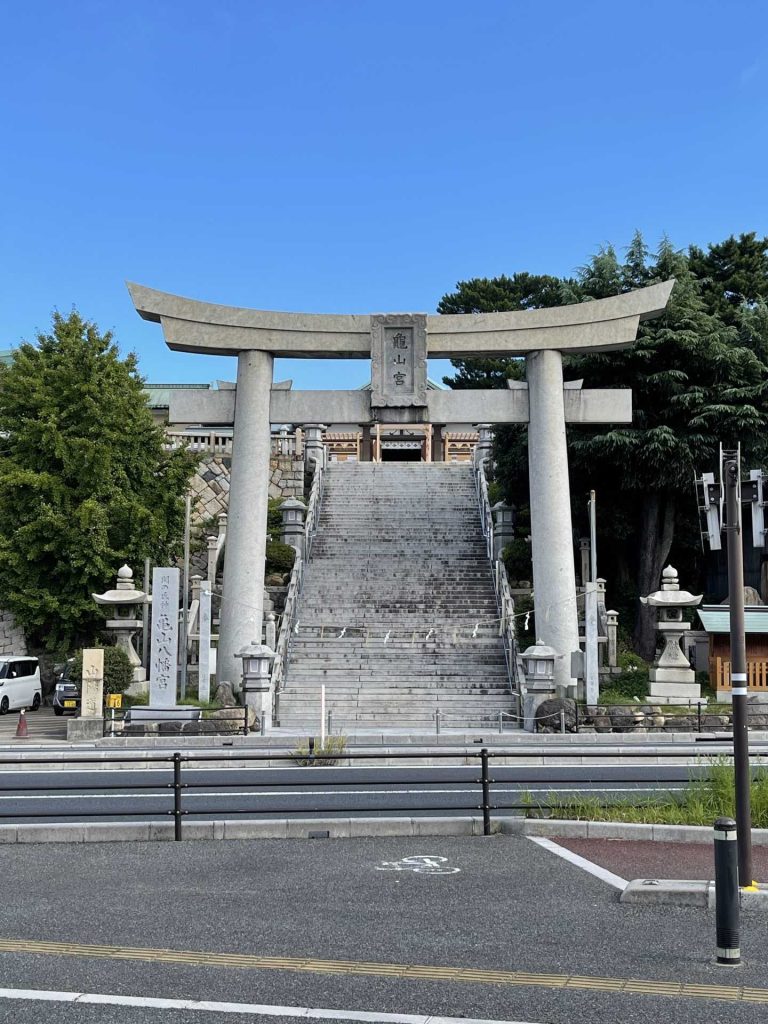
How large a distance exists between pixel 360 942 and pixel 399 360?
2061 cm

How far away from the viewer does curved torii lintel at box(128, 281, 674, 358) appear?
26.2m

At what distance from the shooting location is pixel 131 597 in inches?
1030

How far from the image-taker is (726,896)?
6.61m

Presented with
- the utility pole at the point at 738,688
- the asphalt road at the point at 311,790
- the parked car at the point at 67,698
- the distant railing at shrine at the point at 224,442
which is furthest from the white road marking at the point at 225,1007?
the distant railing at shrine at the point at 224,442

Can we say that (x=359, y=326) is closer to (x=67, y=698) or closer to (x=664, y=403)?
(x=664, y=403)

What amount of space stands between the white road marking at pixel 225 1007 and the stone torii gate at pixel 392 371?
1974cm

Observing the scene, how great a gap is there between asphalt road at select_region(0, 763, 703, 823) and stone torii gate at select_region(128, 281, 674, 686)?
9615 millimetres

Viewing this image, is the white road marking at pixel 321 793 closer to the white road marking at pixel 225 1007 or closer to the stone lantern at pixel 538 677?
the white road marking at pixel 225 1007

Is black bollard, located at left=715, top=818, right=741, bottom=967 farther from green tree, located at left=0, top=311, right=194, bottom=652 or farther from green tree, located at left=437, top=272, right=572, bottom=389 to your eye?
green tree, located at left=437, top=272, right=572, bottom=389

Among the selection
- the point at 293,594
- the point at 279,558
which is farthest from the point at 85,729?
the point at 279,558

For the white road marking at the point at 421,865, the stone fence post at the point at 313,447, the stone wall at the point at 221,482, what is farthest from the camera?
the stone wall at the point at 221,482

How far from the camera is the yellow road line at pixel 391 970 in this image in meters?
6.05

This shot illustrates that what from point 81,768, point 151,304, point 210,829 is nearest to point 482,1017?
point 210,829

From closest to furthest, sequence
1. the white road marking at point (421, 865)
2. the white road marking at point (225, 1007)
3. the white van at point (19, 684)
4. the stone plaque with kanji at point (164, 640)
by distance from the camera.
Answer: the white road marking at point (225, 1007)
the white road marking at point (421, 865)
the stone plaque with kanji at point (164, 640)
the white van at point (19, 684)
